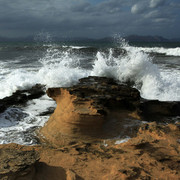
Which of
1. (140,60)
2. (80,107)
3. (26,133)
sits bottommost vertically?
(26,133)

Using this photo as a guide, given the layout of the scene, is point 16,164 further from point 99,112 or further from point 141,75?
point 141,75

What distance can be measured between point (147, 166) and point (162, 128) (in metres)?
1.04

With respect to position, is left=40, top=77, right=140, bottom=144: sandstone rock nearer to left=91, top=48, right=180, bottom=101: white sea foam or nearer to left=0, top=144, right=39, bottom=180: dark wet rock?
left=0, top=144, right=39, bottom=180: dark wet rock

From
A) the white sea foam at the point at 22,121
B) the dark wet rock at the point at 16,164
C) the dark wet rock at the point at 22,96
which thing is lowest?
the white sea foam at the point at 22,121

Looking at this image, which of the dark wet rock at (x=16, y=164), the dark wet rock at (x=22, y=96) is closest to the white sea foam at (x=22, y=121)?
the dark wet rock at (x=22, y=96)

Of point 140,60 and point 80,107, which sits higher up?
point 140,60

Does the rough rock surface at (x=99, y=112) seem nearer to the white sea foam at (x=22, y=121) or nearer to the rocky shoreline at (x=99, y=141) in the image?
the rocky shoreline at (x=99, y=141)

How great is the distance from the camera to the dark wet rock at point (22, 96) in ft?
17.5

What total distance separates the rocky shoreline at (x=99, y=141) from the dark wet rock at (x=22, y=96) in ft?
0.19

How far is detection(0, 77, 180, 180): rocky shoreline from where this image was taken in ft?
8.11

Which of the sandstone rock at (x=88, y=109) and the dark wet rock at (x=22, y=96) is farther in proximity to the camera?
the dark wet rock at (x=22, y=96)

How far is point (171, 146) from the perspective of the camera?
300 centimetres

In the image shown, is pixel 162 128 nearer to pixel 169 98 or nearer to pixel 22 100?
pixel 169 98

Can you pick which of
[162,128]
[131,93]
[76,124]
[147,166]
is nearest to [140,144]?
[147,166]
